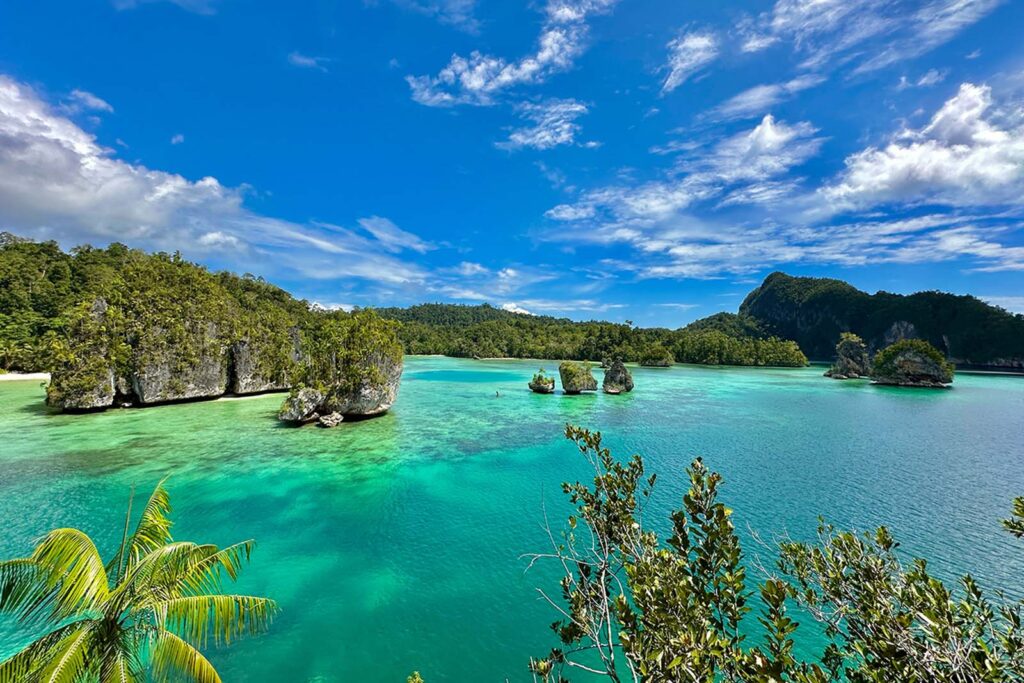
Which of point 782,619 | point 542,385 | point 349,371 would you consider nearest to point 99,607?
point 782,619

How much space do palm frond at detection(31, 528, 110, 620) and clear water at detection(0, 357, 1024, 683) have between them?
12.4 ft

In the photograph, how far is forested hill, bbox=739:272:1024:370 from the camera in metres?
116

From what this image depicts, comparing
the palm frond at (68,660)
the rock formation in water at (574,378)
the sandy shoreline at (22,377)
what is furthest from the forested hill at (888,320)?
the sandy shoreline at (22,377)

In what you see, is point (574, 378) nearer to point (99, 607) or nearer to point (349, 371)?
point (349, 371)

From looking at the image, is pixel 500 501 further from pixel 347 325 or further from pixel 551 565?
pixel 347 325

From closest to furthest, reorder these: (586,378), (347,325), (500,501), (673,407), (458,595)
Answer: (458,595)
(500,501)
(347,325)
(673,407)
(586,378)

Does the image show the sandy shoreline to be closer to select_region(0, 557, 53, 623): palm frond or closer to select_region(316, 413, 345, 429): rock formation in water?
select_region(316, 413, 345, 429): rock formation in water

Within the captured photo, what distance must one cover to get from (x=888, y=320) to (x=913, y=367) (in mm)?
95399

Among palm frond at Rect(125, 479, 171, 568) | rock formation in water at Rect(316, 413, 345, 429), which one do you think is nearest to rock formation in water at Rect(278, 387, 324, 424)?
rock formation in water at Rect(316, 413, 345, 429)

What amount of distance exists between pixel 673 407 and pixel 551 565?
114 ft

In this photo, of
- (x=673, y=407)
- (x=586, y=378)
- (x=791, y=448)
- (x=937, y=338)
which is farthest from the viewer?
(x=937, y=338)

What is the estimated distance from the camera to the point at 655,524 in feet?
50.0

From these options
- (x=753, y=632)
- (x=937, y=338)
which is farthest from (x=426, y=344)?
(x=937, y=338)

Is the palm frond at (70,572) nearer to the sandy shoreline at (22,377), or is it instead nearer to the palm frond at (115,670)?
the palm frond at (115,670)
